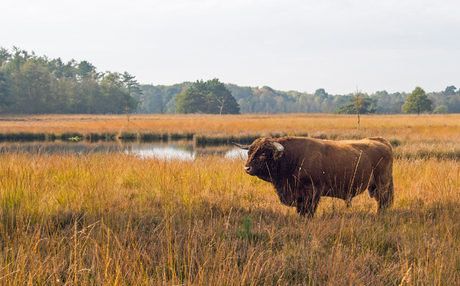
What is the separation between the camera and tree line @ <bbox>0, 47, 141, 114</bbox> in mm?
56500

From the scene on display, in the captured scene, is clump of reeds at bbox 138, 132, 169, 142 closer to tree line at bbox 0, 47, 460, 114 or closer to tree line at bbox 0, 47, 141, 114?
tree line at bbox 0, 47, 460, 114

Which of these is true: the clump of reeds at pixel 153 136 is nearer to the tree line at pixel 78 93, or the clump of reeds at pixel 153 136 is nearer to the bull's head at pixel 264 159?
the bull's head at pixel 264 159

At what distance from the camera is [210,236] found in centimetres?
321

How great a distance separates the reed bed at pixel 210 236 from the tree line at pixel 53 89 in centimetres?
5975

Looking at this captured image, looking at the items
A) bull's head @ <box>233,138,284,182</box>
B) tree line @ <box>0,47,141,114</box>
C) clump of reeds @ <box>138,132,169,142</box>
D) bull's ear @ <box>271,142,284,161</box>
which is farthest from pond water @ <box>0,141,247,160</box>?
tree line @ <box>0,47,141,114</box>

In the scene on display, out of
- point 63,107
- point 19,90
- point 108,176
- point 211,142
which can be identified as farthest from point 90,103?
point 108,176

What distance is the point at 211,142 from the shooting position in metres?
21.3

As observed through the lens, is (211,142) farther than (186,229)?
Yes

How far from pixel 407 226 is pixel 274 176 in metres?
1.71

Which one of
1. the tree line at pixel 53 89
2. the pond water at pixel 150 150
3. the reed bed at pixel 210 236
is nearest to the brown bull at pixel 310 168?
the reed bed at pixel 210 236

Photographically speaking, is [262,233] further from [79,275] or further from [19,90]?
[19,90]

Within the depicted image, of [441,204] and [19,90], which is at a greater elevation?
[19,90]

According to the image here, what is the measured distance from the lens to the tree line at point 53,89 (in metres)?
56.5

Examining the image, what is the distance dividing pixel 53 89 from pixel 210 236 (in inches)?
2727
